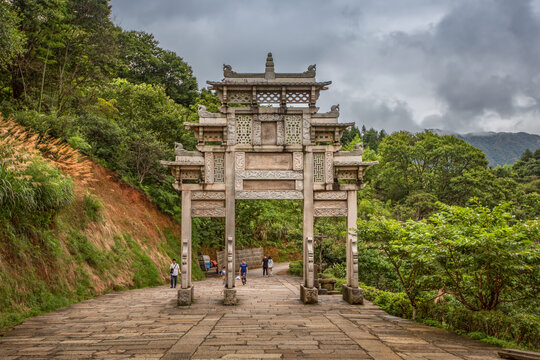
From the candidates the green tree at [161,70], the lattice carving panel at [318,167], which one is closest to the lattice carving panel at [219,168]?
the lattice carving panel at [318,167]

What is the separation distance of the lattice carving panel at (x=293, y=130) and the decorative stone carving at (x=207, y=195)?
107 inches

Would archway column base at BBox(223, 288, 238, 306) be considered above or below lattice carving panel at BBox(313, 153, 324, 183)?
below

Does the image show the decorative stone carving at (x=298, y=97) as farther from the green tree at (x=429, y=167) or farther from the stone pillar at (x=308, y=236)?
the green tree at (x=429, y=167)

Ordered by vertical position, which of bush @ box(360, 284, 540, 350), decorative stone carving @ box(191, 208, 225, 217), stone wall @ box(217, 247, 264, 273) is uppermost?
decorative stone carving @ box(191, 208, 225, 217)

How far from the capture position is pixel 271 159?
11750mm

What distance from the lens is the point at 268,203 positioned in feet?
82.1

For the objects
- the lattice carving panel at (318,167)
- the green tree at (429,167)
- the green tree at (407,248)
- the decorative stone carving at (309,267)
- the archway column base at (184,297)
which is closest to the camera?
the green tree at (407,248)

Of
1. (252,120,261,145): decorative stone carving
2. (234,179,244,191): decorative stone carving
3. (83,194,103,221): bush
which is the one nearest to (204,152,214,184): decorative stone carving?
(234,179,244,191): decorative stone carving

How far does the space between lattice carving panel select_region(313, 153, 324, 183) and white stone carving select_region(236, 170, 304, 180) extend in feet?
1.65

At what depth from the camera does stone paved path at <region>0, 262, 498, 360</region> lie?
234 inches

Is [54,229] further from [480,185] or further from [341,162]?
[480,185]

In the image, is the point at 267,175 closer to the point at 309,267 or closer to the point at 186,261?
the point at 309,267

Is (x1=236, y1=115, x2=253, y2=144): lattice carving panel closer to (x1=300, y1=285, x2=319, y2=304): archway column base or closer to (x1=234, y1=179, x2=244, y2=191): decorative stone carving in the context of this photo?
(x1=234, y1=179, x2=244, y2=191): decorative stone carving

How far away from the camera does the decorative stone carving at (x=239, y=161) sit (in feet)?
38.0
